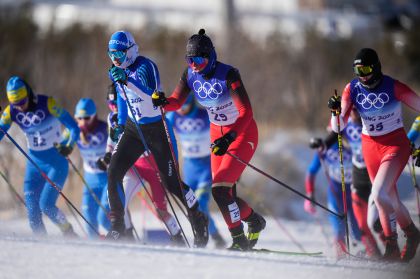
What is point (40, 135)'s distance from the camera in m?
9.79

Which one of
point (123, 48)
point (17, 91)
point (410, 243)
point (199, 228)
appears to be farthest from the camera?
point (17, 91)

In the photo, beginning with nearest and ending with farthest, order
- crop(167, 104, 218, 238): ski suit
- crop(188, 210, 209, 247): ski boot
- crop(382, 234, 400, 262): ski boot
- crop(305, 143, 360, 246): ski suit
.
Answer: crop(382, 234, 400, 262): ski boot
crop(188, 210, 209, 247): ski boot
crop(305, 143, 360, 246): ski suit
crop(167, 104, 218, 238): ski suit

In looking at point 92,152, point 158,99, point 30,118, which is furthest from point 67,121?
point 158,99

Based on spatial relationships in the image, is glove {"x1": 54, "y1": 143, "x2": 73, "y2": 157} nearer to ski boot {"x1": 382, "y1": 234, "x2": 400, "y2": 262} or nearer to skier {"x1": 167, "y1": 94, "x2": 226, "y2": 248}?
skier {"x1": 167, "y1": 94, "x2": 226, "y2": 248}

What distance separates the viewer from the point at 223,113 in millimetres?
7969

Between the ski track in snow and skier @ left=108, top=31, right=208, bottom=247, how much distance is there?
0.92 metres

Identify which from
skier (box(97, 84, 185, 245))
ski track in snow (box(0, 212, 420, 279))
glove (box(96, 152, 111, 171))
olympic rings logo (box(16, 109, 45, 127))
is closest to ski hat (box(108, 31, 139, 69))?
skier (box(97, 84, 185, 245))

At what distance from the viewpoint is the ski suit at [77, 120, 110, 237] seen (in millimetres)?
10336

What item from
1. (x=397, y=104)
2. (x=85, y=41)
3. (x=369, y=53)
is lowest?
(x=85, y=41)

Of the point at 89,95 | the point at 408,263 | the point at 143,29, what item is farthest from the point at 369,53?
the point at 143,29

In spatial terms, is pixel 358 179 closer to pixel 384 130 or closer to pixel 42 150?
pixel 384 130

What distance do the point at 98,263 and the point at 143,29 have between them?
2397 centimetres

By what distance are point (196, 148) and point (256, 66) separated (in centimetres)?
1391

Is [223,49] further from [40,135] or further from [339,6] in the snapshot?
[339,6]
